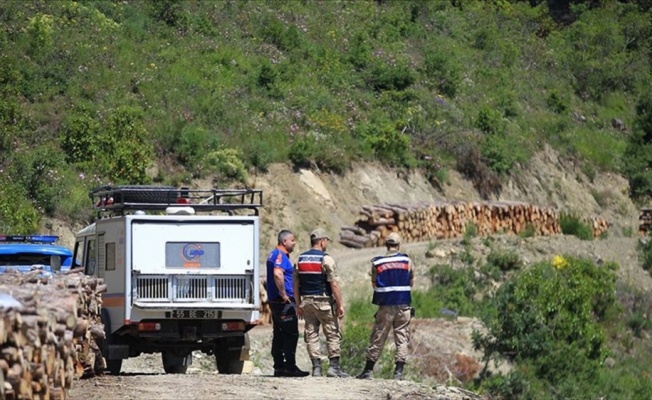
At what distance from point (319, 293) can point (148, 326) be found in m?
2.49

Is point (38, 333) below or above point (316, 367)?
above

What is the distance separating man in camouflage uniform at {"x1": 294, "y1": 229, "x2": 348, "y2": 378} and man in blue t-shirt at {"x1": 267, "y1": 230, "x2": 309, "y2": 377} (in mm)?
317

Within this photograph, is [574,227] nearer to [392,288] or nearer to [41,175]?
[41,175]

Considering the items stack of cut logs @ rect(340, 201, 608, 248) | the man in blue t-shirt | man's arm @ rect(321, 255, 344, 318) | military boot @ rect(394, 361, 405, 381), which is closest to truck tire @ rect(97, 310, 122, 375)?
the man in blue t-shirt

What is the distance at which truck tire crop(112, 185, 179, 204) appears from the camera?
19.7 meters

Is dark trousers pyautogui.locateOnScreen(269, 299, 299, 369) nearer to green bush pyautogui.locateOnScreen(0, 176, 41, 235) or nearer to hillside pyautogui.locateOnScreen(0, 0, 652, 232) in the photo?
green bush pyautogui.locateOnScreen(0, 176, 41, 235)

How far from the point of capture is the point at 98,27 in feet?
139

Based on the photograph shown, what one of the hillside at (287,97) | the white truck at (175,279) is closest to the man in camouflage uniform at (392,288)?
the white truck at (175,279)

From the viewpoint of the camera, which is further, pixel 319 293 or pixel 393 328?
pixel 393 328

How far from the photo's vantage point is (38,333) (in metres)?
10.6

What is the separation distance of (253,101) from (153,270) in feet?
77.2

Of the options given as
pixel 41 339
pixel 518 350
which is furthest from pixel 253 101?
pixel 41 339

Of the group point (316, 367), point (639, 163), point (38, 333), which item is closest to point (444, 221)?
point (639, 163)

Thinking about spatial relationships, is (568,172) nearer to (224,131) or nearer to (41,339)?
(224,131)
